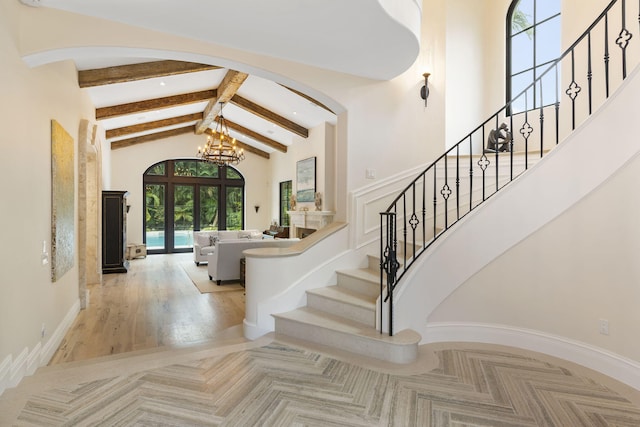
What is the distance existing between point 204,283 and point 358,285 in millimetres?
3810

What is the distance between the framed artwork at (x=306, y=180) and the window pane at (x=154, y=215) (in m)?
4.47

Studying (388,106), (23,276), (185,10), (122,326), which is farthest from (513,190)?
(122,326)

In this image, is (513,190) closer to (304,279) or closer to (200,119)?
(304,279)

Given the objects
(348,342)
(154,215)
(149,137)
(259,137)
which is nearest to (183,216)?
(154,215)

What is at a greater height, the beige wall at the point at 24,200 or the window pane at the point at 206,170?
→ the window pane at the point at 206,170

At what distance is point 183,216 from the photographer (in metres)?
11.1

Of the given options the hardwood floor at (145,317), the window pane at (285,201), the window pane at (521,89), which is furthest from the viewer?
the window pane at (285,201)

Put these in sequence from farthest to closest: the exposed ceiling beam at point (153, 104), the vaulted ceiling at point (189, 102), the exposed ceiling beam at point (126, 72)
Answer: the exposed ceiling beam at point (153, 104) → the vaulted ceiling at point (189, 102) → the exposed ceiling beam at point (126, 72)

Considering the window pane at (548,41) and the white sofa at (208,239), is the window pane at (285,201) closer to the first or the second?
the white sofa at (208,239)

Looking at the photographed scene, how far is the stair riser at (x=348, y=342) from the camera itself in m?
2.89

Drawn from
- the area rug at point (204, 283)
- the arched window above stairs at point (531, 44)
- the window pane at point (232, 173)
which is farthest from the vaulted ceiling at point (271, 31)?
the window pane at point (232, 173)

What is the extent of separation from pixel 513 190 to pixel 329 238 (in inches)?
75.0

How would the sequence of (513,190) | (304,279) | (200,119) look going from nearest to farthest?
(513,190) < (304,279) < (200,119)

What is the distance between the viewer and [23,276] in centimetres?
267
